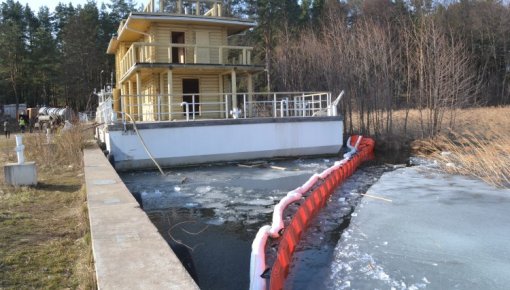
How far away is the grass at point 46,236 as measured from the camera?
4.62 m

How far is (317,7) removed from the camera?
181ft

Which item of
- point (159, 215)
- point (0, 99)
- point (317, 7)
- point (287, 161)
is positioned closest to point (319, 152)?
point (287, 161)

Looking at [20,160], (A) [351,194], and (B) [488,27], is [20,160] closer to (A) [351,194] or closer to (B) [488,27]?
(A) [351,194]

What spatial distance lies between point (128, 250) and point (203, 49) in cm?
1791

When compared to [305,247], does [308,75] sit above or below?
above

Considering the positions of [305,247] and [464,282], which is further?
[305,247]

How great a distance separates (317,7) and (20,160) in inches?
1952

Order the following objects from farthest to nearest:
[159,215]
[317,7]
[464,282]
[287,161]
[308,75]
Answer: [317,7] → [308,75] → [287,161] → [159,215] → [464,282]

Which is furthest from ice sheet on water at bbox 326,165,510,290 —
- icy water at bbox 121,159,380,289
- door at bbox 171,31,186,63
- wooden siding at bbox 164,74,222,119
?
door at bbox 171,31,186,63

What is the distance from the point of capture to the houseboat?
52.3ft

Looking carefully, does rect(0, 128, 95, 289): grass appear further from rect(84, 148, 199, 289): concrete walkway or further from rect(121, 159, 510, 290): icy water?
rect(121, 159, 510, 290): icy water

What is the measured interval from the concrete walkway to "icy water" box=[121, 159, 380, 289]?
92cm

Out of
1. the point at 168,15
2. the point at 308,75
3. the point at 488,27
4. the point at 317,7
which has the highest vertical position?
the point at 317,7

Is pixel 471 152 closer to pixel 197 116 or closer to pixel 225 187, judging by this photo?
pixel 225 187
